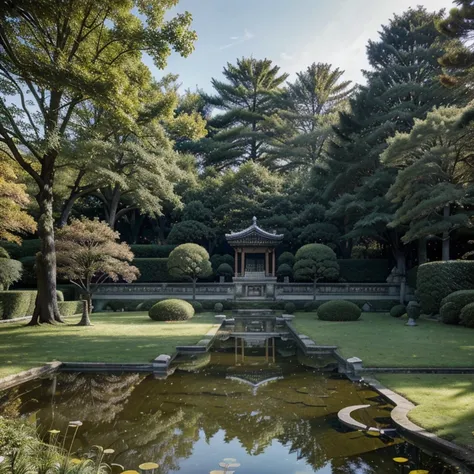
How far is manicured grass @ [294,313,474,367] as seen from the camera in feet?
33.3

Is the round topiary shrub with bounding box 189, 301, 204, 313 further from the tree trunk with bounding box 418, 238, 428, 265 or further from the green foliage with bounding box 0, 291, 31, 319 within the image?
the tree trunk with bounding box 418, 238, 428, 265

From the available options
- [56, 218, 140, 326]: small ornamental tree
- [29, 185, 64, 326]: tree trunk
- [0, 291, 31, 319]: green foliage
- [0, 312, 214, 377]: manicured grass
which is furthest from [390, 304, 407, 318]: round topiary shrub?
[0, 291, 31, 319]: green foliage

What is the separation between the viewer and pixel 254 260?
35.6 metres

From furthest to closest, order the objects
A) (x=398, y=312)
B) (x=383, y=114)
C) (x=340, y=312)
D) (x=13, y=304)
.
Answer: (x=383, y=114)
(x=398, y=312)
(x=340, y=312)
(x=13, y=304)

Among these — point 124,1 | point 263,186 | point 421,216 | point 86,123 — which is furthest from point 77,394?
point 263,186

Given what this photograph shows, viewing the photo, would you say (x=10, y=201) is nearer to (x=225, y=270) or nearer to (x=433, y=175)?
(x=225, y=270)

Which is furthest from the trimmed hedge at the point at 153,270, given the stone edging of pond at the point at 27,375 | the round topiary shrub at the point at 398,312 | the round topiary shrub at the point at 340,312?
the stone edging of pond at the point at 27,375

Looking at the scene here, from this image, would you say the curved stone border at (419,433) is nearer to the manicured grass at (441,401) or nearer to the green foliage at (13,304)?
the manicured grass at (441,401)

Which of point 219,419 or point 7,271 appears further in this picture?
point 7,271

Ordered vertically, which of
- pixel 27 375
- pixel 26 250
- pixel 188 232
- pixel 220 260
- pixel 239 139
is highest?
pixel 239 139

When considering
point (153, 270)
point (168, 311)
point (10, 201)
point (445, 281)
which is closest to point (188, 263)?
point (153, 270)

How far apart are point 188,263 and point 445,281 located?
13.8m

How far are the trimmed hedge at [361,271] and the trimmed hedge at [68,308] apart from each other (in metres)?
17.8

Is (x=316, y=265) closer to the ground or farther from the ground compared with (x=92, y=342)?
farther from the ground
